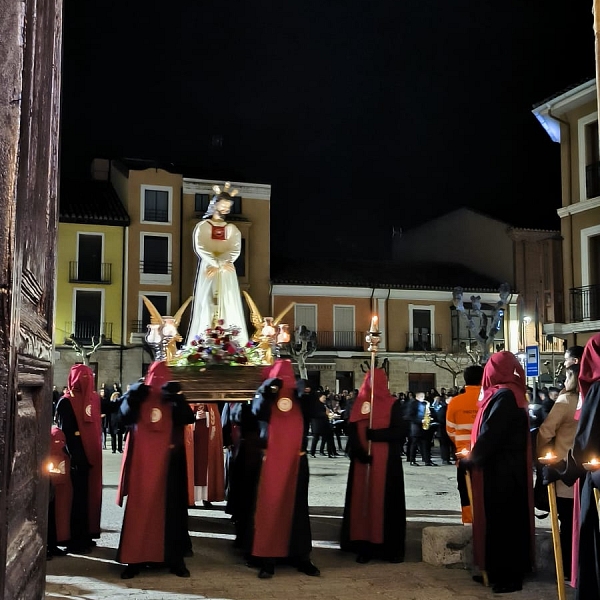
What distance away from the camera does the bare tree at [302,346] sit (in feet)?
96.0

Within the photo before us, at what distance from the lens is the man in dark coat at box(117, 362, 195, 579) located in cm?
637

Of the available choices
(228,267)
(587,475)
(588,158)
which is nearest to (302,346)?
(588,158)

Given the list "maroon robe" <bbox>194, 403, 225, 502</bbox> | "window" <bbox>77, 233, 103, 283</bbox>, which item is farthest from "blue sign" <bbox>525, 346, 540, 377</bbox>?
"window" <bbox>77, 233, 103, 283</bbox>

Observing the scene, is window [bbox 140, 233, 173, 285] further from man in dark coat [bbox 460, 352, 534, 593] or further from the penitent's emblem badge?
man in dark coat [bbox 460, 352, 534, 593]

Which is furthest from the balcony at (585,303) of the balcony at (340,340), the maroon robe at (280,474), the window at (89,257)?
the window at (89,257)

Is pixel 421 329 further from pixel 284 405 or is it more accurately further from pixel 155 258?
pixel 284 405

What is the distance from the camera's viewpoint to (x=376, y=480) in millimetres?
7391

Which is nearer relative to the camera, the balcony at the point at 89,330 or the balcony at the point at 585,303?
the balcony at the point at 585,303

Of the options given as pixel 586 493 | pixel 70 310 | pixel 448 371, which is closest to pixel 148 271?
pixel 70 310

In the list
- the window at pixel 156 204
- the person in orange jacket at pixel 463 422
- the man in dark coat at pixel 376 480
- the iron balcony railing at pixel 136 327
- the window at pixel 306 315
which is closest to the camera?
the man in dark coat at pixel 376 480

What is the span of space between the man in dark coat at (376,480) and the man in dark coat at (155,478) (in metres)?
1.78

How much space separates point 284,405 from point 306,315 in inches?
1090

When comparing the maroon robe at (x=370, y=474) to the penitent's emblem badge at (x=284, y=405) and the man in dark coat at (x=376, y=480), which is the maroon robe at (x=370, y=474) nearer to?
the man in dark coat at (x=376, y=480)

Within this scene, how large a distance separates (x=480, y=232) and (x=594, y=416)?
3476 centimetres
